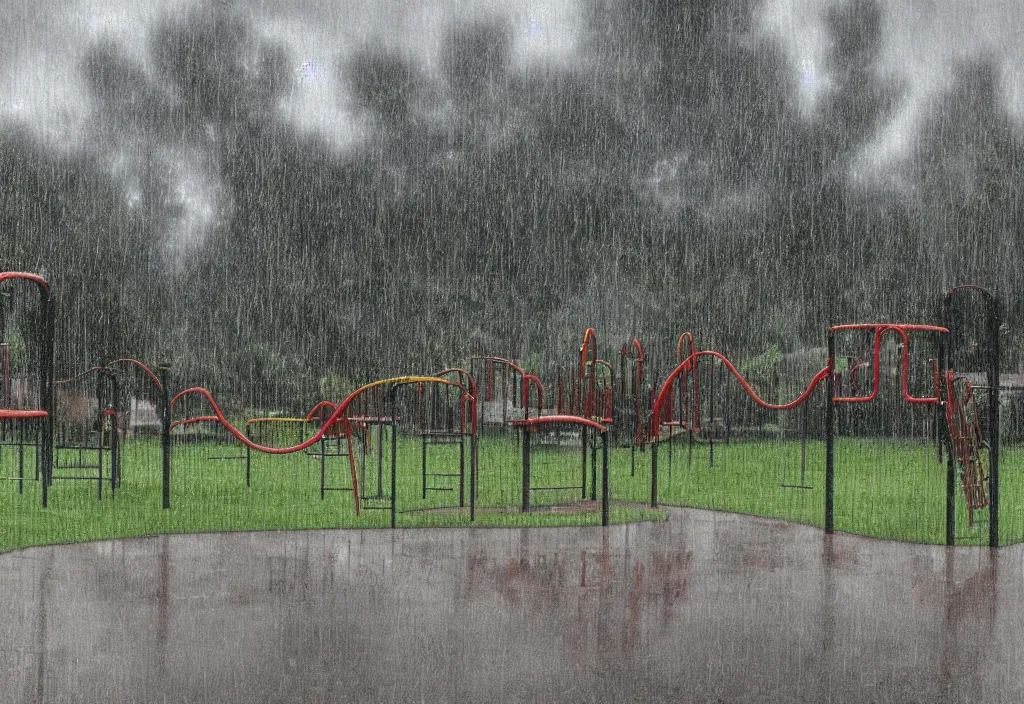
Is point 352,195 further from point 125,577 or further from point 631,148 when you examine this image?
point 125,577

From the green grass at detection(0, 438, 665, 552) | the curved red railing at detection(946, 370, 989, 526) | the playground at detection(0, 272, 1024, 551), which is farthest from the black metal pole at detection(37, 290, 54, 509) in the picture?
the curved red railing at detection(946, 370, 989, 526)

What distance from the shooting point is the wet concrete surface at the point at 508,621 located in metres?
3.26

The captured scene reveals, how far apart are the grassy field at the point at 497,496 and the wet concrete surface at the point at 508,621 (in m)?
0.85

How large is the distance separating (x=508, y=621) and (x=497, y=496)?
192 inches

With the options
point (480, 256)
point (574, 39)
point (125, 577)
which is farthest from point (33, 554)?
point (574, 39)

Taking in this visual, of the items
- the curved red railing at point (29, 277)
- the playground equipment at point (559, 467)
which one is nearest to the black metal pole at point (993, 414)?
the playground equipment at point (559, 467)

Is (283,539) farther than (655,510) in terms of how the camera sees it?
No


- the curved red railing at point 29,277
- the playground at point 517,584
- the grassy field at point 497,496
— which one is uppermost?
the curved red railing at point 29,277

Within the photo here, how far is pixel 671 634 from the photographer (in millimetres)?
3932

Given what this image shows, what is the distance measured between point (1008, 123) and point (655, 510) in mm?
17931

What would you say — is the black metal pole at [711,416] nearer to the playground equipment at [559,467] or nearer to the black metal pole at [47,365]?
the playground equipment at [559,467]

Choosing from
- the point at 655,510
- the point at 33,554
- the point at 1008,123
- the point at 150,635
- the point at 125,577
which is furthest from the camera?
the point at 1008,123

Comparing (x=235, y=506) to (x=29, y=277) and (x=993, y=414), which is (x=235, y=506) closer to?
(x=29, y=277)

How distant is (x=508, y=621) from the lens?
4.13 metres
